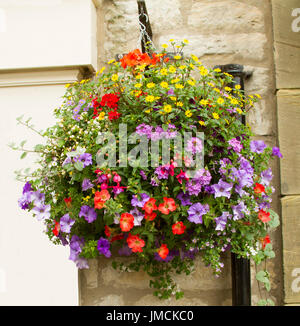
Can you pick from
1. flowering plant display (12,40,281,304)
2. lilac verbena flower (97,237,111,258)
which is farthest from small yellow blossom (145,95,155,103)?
lilac verbena flower (97,237,111,258)

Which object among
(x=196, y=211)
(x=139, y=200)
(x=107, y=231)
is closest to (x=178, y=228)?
(x=196, y=211)

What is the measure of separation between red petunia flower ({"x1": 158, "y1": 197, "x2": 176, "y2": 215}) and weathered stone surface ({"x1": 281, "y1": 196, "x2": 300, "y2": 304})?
0.86 metres

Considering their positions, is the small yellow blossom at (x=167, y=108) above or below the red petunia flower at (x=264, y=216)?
above

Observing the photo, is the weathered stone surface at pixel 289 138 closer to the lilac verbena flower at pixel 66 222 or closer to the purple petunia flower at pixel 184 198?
the purple petunia flower at pixel 184 198

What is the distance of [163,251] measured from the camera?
1.70 metres

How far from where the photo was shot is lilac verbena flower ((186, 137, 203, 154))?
5.31 ft

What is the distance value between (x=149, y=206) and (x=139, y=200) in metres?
0.05

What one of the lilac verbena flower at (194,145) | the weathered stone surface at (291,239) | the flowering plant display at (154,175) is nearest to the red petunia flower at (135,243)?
the flowering plant display at (154,175)

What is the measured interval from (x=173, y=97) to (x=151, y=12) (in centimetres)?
96

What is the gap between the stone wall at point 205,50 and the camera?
84.4 inches

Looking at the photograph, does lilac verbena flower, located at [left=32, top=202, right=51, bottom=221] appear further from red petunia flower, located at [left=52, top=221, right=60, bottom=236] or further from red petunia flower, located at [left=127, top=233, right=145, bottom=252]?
red petunia flower, located at [left=127, top=233, right=145, bottom=252]
